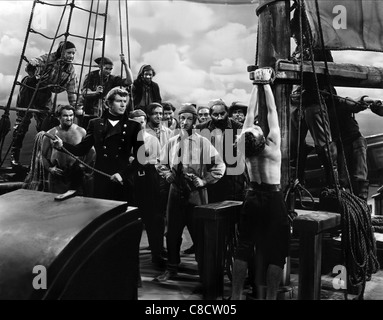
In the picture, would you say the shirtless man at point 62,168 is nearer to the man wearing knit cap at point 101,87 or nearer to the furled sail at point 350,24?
the man wearing knit cap at point 101,87

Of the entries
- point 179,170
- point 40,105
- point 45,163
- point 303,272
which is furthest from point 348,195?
point 40,105

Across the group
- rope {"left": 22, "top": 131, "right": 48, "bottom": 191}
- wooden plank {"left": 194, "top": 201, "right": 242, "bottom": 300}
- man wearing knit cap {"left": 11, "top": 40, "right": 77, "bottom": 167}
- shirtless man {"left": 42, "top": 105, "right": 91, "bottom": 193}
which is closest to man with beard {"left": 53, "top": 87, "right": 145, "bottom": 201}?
shirtless man {"left": 42, "top": 105, "right": 91, "bottom": 193}

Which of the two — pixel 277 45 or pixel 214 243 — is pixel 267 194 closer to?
pixel 214 243

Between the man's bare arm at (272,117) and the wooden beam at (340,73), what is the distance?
166mm

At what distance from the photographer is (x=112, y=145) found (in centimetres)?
245

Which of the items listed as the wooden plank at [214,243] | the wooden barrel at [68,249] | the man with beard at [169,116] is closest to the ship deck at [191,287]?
the wooden plank at [214,243]

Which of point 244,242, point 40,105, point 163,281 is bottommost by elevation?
point 163,281

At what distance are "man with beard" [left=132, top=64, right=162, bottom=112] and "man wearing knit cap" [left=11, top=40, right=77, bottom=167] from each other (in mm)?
623

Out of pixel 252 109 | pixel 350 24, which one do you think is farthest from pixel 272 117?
pixel 350 24

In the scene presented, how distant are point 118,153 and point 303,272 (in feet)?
4.18

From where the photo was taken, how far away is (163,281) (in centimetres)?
266

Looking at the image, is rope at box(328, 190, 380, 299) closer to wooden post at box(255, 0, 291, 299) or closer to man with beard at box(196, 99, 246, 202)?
wooden post at box(255, 0, 291, 299)

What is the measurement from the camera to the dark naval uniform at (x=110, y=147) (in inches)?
95.6
